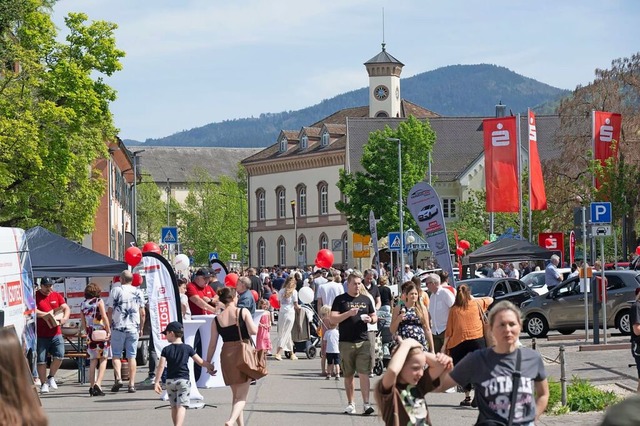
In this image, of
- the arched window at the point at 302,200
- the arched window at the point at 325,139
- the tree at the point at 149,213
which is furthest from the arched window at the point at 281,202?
the tree at the point at 149,213

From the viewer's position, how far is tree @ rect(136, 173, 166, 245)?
Answer: 120225 mm

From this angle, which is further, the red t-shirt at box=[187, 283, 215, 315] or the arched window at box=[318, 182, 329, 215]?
the arched window at box=[318, 182, 329, 215]

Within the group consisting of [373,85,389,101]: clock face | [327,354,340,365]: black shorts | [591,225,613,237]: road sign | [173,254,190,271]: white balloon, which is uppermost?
[373,85,389,101]: clock face

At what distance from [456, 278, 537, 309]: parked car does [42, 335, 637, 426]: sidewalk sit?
337 inches

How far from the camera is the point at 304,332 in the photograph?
2589 cm

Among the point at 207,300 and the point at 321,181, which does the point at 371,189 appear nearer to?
the point at 321,181

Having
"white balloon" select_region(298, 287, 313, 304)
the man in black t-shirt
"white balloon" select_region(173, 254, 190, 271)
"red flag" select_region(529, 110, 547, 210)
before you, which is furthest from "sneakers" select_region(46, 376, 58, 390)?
"red flag" select_region(529, 110, 547, 210)

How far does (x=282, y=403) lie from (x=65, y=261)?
6.33m

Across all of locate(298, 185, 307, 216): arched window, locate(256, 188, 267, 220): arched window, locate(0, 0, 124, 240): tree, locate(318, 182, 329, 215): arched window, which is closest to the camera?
locate(0, 0, 124, 240): tree

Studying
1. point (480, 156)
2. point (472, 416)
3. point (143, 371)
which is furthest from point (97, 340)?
point (480, 156)

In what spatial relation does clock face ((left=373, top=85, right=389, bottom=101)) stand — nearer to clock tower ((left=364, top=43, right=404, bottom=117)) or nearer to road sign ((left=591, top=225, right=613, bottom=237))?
clock tower ((left=364, top=43, right=404, bottom=117))

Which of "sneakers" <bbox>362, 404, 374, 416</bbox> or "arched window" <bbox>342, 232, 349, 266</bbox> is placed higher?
"arched window" <bbox>342, 232, 349, 266</bbox>

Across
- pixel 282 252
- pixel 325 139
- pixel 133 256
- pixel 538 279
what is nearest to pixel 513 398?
pixel 133 256

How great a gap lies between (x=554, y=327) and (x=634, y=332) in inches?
561
